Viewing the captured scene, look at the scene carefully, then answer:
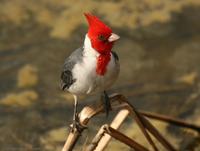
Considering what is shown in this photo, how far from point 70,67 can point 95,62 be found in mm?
131

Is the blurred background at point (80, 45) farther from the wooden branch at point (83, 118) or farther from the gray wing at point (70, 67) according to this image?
the gray wing at point (70, 67)

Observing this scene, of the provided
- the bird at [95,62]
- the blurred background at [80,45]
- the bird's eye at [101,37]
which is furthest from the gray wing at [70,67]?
the blurred background at [80,45]

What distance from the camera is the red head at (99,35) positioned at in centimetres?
183

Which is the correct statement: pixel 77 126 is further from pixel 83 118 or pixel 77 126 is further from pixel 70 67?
pixel 70 67

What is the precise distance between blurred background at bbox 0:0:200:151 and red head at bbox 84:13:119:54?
1.08 metres

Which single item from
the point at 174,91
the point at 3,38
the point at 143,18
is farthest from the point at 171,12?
the point at 3,38

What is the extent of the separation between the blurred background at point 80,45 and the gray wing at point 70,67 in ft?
3.04

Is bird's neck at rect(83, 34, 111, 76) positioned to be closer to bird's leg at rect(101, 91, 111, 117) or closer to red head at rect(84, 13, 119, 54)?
red head at rect(84, 13, 119, 54)

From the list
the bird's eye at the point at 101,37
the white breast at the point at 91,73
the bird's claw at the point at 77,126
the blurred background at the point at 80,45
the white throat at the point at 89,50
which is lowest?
the blurred background at the point at 80,45

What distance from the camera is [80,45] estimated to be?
3.98 meters

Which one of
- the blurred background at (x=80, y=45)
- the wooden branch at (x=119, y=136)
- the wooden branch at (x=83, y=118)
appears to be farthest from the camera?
the blurred background at (x=80, y=45)

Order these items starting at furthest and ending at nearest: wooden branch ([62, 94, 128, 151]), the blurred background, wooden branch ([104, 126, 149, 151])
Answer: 1. the blurred background
2. wooden branch ([104, 126, 149, 151])
3. wooden branch ([62, 94, 128, 151])

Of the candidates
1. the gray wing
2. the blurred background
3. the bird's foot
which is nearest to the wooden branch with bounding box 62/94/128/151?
the bird's foot

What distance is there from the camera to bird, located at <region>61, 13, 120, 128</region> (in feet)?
6.04
